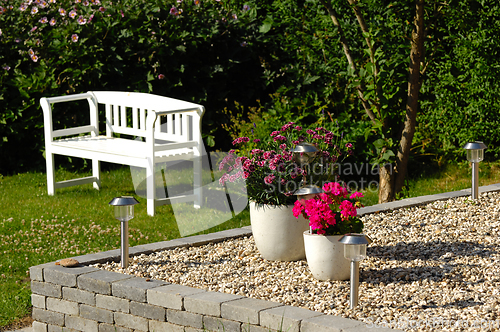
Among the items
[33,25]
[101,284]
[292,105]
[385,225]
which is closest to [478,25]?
[292,105]

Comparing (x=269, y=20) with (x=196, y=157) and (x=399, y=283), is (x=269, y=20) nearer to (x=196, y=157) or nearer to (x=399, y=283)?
(x=196, y=157)

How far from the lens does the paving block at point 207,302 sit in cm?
334

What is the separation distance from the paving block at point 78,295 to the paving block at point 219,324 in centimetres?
78

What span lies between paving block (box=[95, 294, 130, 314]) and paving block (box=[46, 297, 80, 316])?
7.3 inches

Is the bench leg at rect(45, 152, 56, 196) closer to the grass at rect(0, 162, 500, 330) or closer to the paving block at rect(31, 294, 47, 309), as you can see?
the grass at rect(0, 162, 500, 330)

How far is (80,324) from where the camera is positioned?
12.7 feet

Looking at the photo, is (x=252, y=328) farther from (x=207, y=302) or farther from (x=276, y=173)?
(x=276, y=173)

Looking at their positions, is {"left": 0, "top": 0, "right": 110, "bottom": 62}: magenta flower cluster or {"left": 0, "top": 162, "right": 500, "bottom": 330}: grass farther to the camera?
{"left": 0, "top": 0, "right": 110, "bottom": 62}: magenta flower cluster

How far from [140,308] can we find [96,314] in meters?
0.34

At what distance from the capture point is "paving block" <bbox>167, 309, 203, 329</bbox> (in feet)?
11.2

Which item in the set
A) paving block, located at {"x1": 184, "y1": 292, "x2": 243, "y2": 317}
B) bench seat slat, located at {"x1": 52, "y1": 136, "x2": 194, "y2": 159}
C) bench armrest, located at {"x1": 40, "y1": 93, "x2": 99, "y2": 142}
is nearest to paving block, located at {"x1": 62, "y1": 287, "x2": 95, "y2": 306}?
paving block, located at {"x1": 184, "y1": 292, "x2": 243, "y2": 317}

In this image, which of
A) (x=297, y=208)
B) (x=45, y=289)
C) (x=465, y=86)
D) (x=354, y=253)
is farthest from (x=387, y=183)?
(x=45, y=289)

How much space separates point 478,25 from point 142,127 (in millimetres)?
3560

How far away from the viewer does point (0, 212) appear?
6227 mm
